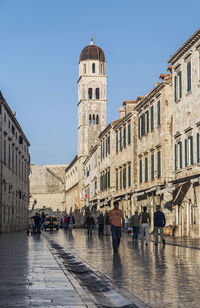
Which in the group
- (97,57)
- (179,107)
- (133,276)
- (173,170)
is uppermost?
(97,57)

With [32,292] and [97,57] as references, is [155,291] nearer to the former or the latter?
[32,292]

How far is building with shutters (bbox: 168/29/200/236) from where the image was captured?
31953mm

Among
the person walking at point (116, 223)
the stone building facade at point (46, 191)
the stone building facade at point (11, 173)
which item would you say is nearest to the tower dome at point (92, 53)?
the stone building facade at point (11, 173)

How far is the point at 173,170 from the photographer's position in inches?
1439

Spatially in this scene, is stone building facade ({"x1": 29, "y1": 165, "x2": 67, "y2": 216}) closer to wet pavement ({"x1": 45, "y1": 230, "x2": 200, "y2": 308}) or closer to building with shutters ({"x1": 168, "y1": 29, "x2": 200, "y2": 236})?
building with shutters ({"x1": 168, "y1": 29, "x2": 200, "y2": 236})

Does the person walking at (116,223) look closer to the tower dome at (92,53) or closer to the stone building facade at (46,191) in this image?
the tower dome at (92,53)

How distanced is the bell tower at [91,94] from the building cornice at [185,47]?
6535cm

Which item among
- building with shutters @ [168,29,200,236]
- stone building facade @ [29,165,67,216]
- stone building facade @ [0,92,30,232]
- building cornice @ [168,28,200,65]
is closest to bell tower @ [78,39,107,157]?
stone building facade @ [0,92,30,232]

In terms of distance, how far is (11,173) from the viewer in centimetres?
6200

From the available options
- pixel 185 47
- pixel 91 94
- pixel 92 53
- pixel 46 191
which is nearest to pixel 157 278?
pixel 185 47

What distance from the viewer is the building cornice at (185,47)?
1248 inches

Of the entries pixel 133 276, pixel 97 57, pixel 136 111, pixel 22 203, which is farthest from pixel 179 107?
pixel 97 57

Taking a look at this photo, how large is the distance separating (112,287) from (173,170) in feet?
89.7

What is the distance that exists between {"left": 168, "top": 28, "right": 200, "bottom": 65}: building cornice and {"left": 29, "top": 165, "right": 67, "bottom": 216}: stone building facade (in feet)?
302
